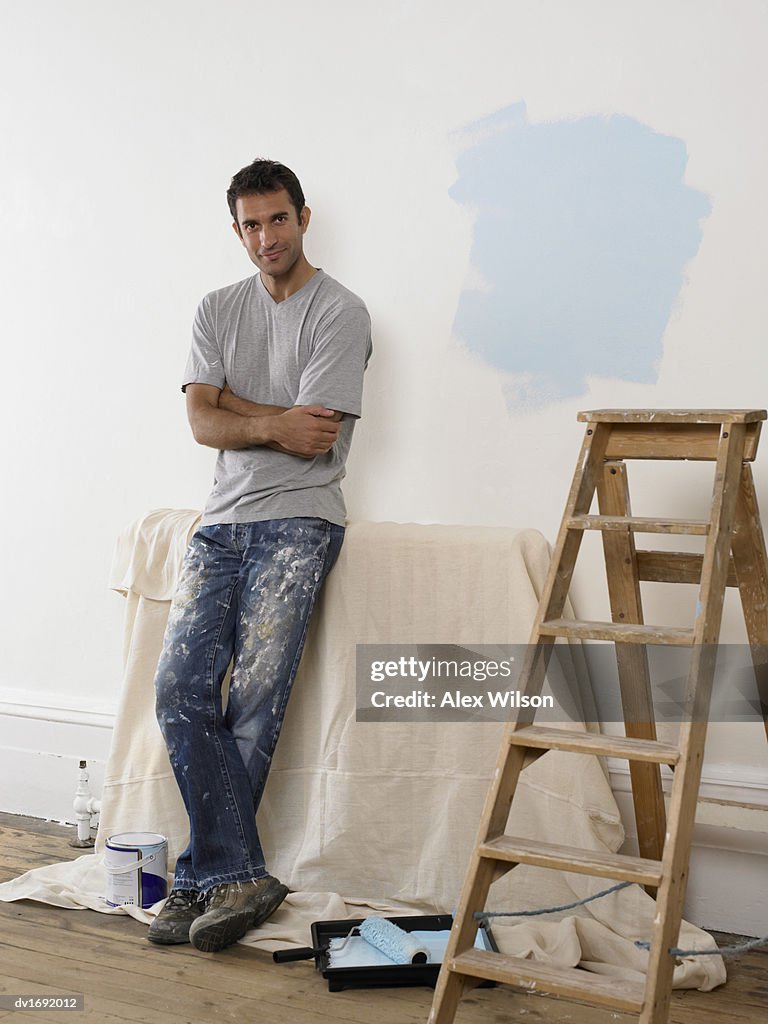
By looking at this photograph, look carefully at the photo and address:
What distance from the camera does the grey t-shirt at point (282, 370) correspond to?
99.2 inches

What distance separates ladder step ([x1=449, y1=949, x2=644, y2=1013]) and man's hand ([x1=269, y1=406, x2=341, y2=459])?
→ 3.77ft

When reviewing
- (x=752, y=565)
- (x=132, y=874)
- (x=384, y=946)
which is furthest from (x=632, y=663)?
(x=132, y=874)

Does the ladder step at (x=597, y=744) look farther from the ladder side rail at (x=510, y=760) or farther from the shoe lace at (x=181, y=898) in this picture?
the shoe lace at (x=181, y=898)

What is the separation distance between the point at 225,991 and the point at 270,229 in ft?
5.39

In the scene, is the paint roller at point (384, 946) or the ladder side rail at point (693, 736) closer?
the ladder side rail at point (693, 736)

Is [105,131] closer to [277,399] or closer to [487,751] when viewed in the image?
[277,399]

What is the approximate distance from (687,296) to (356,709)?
1.22 m

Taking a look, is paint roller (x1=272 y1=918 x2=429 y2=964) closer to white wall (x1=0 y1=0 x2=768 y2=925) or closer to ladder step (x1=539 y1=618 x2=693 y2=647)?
ladder step (x1=539 y1=618 x2=693 y2=647)

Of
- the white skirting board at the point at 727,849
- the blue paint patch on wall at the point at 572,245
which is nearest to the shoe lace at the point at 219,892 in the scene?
the white skirting board at the point at 727,849

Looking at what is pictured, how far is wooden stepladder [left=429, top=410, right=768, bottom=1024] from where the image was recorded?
68.3 inches

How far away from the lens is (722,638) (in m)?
2.46

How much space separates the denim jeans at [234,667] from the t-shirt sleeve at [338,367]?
0.92 ft

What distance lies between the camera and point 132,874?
247 cm

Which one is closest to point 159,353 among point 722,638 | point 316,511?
point 316,511
